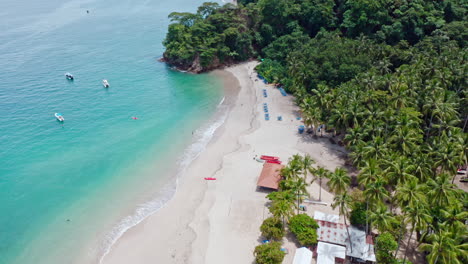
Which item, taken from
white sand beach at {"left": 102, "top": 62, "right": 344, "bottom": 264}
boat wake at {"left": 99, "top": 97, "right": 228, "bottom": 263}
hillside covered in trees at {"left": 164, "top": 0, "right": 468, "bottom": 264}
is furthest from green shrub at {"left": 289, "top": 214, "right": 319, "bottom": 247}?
boat wake at {"left": 99, "top": 97, "right": 228, "bottom": 263}

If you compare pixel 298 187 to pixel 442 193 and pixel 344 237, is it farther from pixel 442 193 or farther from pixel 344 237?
pixel 442 193

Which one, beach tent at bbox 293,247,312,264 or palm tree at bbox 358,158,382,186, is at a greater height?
A: palm tree at bbox 358,158,382,186

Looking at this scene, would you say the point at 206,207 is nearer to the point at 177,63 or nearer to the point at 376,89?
the point at 376,89

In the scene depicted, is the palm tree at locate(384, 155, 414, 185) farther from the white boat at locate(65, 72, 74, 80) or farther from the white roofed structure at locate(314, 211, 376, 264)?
the white boat at locate(65, 72, 74, 80)

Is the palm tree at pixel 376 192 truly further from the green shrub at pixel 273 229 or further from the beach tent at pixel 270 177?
the beach tent at pixel 270 177

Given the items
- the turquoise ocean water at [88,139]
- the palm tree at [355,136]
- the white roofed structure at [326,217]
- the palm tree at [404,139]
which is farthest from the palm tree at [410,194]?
the turquoise ocean water at [88,139]
